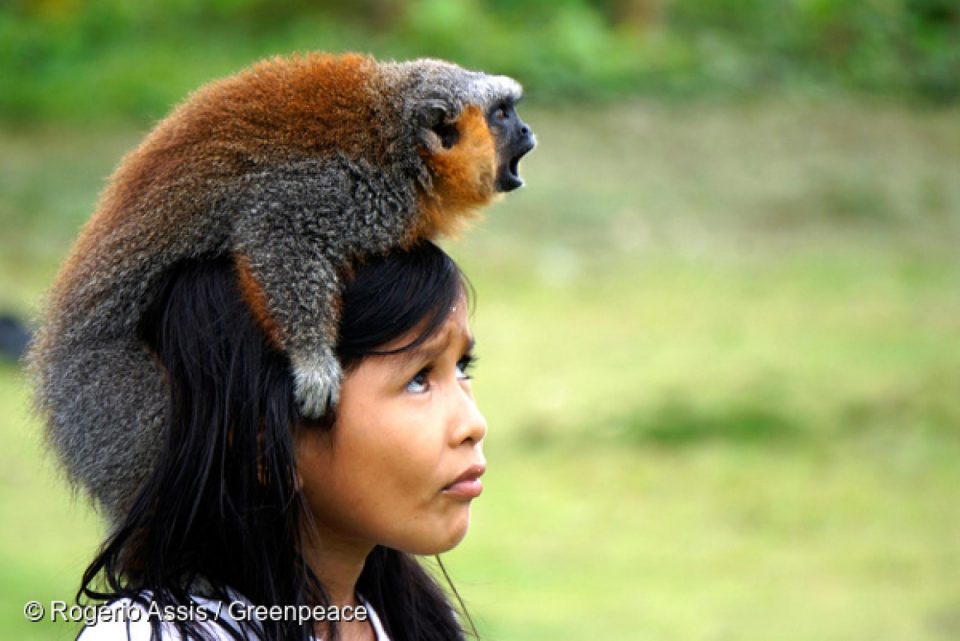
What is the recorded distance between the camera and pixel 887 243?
9.93 m

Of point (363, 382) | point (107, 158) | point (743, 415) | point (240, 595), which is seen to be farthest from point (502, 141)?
point (107, 158)

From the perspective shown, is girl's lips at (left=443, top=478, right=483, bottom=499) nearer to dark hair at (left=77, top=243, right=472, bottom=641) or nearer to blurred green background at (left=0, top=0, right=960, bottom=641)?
dark hair at (left=77, top=243, right=472, bottom=641)

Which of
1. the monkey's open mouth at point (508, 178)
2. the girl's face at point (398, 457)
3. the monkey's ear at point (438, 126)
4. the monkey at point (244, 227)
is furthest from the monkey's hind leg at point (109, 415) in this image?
the monkey's open mouth at point (508, 178)

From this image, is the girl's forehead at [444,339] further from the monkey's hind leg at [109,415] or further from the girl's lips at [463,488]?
the monkey's hind leg at [109,415]

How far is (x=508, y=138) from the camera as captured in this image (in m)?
2.67

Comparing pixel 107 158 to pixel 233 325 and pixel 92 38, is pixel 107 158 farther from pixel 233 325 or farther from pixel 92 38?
pixel 233 325

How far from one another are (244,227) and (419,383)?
369 mm

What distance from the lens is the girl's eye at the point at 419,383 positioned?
6.68 ft

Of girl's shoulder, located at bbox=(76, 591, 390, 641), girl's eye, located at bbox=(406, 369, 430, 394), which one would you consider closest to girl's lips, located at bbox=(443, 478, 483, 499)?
girl's eye, located at bbox=(406, 369, 430, 394)

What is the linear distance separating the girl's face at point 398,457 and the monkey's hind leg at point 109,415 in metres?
0.26

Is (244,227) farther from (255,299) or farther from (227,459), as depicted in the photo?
(227,459)

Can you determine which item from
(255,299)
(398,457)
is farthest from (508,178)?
(398,457)

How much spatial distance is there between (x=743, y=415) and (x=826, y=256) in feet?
8.89

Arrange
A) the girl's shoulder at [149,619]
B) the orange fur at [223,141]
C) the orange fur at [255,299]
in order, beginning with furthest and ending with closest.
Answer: the orange fur at [223,141] → the orange fur at [255,299] → the girl's shoulder at [149,619]
